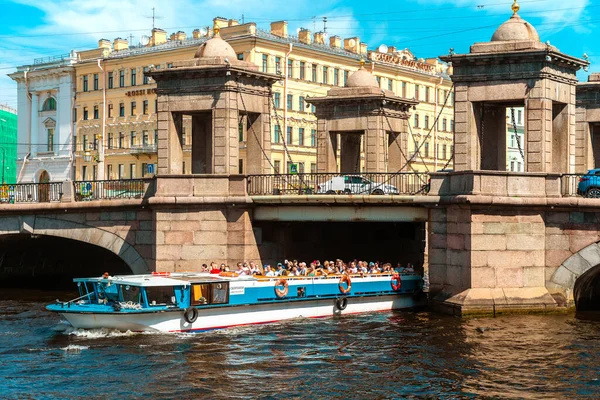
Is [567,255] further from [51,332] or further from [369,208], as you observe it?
[51,332]

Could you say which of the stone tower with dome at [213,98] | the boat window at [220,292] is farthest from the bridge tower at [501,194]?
the stone tower with dome at [213,98]

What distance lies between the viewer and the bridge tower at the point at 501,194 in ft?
101

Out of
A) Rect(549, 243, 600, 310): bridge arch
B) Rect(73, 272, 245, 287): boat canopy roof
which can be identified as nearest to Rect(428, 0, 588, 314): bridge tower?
Rect(549, 243, 600, 310): bridge arch

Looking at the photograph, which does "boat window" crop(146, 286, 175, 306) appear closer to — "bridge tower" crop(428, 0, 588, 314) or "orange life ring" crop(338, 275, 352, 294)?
"orange life ring" crop(338, 275, 352, 294)

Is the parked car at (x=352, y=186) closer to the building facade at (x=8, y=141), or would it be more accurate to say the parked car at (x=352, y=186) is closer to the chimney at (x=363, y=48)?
the chimney at (x=363, y=48)

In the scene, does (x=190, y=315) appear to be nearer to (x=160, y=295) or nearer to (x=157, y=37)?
(x=160, y=295)

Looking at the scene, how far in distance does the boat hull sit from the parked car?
167 inches

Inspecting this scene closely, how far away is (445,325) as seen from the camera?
29.9m

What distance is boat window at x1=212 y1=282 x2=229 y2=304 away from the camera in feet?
98.6

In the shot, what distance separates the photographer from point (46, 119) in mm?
84438

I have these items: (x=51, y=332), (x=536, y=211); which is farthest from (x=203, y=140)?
(x=536, y=211)

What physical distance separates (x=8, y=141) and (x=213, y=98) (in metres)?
90.6

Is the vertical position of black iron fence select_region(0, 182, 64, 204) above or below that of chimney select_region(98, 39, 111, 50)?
below

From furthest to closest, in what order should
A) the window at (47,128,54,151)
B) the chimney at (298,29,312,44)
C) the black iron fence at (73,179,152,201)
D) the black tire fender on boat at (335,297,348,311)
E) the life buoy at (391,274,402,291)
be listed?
the window at (47,128,54,151) → the chimney at (298,29,312,44) → the black iron fence at (73,179,152,201) → the life buoy at (391,274,402,291) → the black tire fender on boat at (335,297,348,311)
